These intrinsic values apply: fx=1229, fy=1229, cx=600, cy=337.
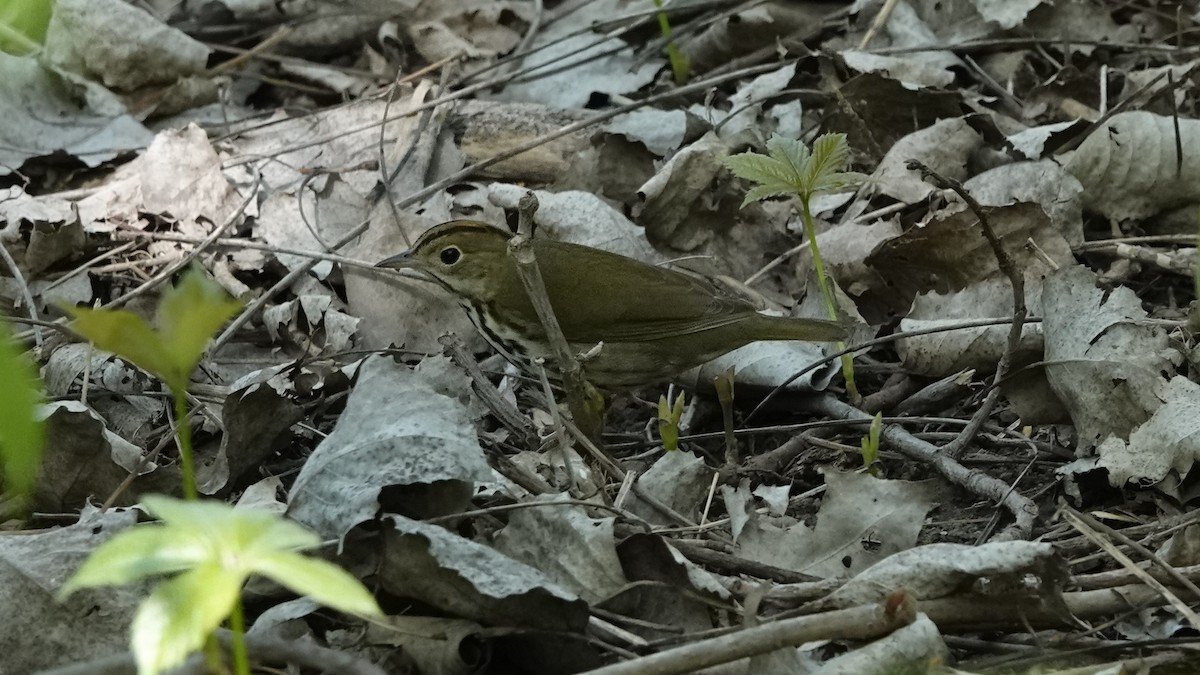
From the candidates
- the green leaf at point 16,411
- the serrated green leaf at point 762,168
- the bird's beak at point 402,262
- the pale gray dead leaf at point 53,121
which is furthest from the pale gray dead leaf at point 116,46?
the green leaf at point 16,411

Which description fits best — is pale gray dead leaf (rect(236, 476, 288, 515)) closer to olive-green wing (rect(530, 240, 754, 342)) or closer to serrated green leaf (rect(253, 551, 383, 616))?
olive-green wing (rect(530, 240, 754, 342))

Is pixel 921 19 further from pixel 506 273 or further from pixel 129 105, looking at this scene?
pixel 129 105

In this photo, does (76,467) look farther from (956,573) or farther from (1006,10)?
(1006,10)

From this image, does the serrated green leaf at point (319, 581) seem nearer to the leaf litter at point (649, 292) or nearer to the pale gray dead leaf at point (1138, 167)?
the leaf litter at point (649, 292)

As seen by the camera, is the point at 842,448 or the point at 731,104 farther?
the point at 731,104

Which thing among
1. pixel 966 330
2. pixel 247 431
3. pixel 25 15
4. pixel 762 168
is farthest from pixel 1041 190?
pixel 25 15

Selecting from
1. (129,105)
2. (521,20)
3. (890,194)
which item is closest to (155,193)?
(129,105)
